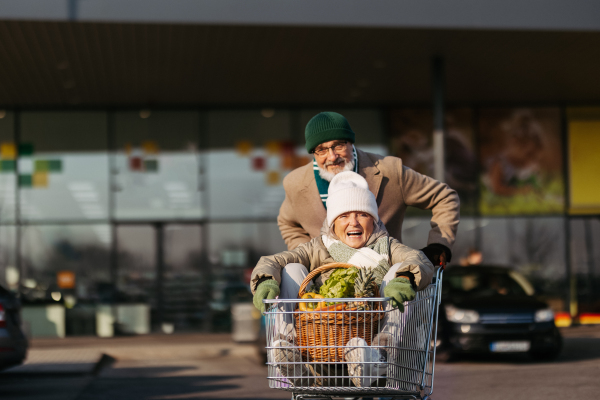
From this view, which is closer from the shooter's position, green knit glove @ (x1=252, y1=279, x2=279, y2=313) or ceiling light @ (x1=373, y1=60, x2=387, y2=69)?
green knit glove @ (x1=252, y1=279, x2=279, y2=313)

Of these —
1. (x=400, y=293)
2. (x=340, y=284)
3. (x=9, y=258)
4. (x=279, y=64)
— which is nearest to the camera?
(x=400, y=293)

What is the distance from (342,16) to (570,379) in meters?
6.77

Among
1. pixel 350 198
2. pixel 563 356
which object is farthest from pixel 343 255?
pixel 563 356

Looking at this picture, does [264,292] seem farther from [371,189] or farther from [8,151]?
[8,151]

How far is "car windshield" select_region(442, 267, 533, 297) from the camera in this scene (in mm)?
12805

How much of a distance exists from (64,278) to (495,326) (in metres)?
10.8

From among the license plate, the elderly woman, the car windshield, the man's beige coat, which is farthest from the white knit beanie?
the car windshield

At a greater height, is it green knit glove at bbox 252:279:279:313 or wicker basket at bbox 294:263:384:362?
green knit glove at bbox 252:279:279:313

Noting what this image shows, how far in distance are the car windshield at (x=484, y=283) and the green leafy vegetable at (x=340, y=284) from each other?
9.41 m

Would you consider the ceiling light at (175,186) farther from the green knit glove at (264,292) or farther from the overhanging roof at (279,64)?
the green knit glove at (264,292)

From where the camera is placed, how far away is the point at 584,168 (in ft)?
66.3

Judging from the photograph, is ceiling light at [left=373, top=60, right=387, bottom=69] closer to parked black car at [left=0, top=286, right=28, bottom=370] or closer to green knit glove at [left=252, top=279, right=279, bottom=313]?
parked black car at [left=0, top=286, right=28, bottom=370]

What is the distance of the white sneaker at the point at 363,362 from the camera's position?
3338 mm

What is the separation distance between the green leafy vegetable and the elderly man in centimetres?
80
